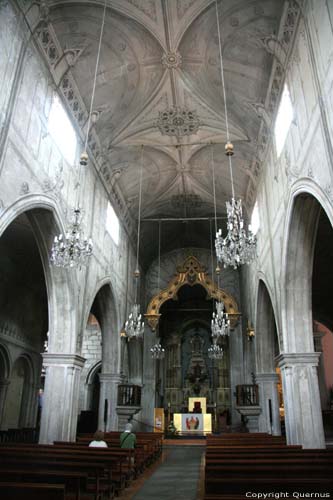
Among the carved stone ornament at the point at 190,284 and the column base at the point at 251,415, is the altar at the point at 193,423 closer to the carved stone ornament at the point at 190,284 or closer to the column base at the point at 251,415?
the column base at the point at 251,415

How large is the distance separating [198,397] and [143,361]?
5321 millimetres

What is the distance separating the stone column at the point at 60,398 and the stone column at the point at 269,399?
901 centimetres

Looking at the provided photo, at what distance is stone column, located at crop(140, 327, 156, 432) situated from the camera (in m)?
23.7

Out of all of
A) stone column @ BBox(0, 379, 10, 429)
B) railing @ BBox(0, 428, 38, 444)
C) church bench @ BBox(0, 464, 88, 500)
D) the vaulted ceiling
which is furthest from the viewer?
stone column @ BBox(0, 379, 10, 429)

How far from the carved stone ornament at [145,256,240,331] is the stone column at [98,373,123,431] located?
4725mm

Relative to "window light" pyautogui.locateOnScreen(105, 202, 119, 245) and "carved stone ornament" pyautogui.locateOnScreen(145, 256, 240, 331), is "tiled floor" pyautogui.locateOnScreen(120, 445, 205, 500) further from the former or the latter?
"window light" pyautogui.locateOnScreen(105, 202, 119, 245)

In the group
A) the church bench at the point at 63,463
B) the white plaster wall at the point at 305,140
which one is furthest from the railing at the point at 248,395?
the church bench at the point at 63,463

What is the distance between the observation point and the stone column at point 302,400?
11.3 meters

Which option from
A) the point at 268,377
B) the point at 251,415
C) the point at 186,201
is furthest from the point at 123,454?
the point at 186,201

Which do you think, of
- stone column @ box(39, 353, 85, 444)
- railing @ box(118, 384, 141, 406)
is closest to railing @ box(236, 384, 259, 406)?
railing @ box(118, 384, 141, 406)

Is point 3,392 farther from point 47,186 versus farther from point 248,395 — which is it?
point 47,186

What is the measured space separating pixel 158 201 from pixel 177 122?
6215mm

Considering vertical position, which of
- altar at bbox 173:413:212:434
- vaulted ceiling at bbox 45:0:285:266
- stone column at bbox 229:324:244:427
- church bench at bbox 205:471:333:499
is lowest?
church bench at bbox 205:471:333:499

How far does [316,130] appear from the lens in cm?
913
